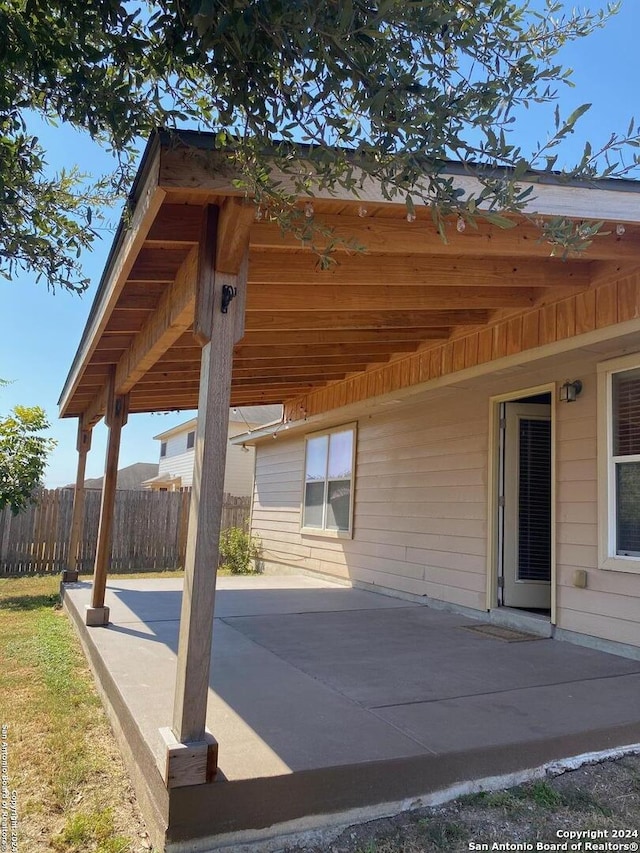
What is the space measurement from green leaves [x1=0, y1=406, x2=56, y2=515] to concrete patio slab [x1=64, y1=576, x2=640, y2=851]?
166 inches

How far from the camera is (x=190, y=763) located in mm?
2338

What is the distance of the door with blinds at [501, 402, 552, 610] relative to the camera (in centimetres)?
610

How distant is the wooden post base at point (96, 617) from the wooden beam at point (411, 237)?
12.6ft

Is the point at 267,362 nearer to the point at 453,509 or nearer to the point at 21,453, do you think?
the point at 453,509

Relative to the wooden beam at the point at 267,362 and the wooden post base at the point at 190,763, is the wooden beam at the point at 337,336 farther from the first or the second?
the wooden post base at the point at 190,763

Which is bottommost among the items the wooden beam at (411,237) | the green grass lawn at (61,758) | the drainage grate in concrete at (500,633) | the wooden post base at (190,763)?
the green grass lawn at (61,758)

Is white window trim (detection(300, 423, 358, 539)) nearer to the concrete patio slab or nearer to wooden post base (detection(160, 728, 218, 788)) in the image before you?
the concrete patio slab

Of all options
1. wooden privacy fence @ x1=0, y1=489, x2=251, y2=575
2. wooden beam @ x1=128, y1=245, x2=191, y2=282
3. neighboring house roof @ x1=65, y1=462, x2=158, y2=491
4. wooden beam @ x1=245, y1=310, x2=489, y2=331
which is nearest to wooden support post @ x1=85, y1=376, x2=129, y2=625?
wooden beam @ x1=245, y1=310, x2=489, y2=331

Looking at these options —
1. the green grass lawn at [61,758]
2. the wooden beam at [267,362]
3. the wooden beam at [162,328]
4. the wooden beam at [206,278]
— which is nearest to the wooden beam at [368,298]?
the wooden beam at [162,328]

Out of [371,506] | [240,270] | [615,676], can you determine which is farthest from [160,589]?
[240,270]

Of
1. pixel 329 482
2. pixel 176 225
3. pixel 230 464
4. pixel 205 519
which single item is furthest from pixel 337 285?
pixel 230 464

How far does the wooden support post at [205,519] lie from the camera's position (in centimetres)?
239

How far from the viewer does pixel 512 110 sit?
2.46m

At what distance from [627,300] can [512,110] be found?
7.58ft
